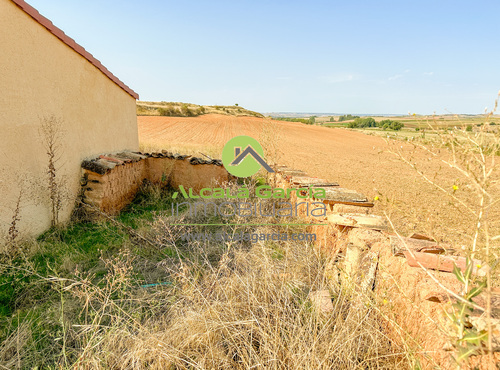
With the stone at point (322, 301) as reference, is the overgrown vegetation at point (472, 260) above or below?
above

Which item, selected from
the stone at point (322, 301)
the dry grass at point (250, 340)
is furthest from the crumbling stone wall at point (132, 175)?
the stone at point (322, 301)

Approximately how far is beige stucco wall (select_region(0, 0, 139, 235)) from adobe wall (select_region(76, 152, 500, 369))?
477 millimetres

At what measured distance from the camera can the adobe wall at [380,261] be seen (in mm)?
1678

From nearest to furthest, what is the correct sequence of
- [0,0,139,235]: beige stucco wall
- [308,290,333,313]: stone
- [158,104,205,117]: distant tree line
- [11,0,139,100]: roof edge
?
[308,290,333,313]: stone < [0,0,139,235]: beige stucco wall < [11,0,139,100]: roof edge < [158,104,205,117]: distant tree line

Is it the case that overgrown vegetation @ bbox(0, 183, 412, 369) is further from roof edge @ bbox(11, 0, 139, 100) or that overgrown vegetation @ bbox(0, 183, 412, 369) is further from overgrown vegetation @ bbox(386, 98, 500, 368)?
roof edge @ bbox(11, 0, 139, 100)

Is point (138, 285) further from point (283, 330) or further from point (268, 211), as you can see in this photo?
point (268, 211)

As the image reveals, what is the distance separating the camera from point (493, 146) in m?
1.42

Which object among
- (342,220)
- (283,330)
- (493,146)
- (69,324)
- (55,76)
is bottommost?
(69,324)

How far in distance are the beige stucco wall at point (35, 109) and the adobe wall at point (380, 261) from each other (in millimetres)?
477

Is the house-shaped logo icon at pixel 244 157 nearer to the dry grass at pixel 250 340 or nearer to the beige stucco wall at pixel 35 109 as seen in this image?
the beige stucco wall at pixel 35 109

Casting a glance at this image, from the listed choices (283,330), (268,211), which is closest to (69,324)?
(283,330)

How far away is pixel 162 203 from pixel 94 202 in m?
1.43

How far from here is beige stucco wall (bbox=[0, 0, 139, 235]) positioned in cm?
358

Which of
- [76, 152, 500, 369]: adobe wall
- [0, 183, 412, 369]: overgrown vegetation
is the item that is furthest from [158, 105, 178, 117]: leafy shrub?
[0, 183, 412, 369]: overgrown vegetation
